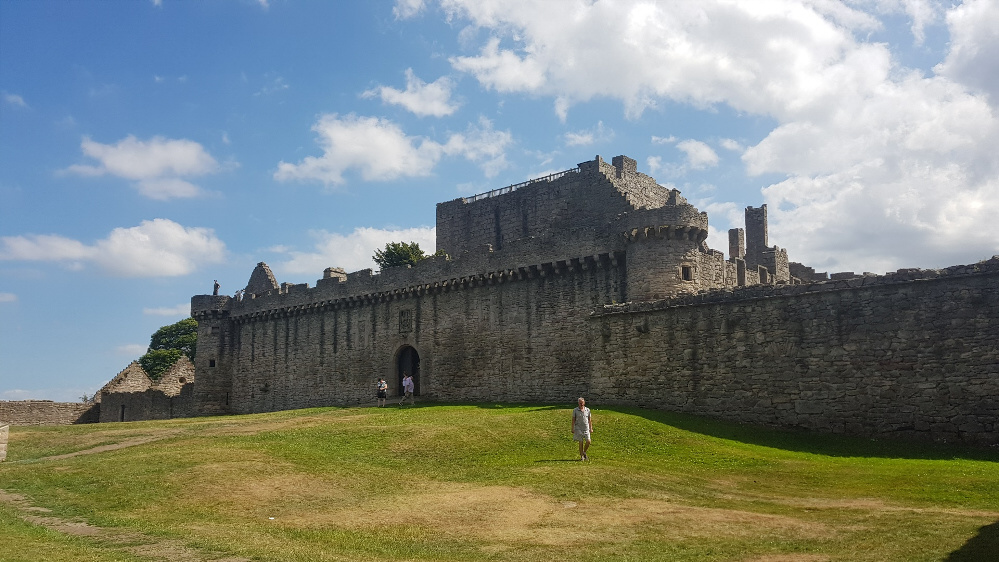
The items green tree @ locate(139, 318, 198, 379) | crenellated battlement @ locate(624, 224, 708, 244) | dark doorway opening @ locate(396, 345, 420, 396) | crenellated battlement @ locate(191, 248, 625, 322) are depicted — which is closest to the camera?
crenellated battlement @ locate(624, 224, 708, 244)

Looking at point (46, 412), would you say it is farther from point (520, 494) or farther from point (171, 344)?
point (520, 494)

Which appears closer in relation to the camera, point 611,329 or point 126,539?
point 126,539

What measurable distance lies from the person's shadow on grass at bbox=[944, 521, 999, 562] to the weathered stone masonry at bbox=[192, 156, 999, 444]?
9.52 m

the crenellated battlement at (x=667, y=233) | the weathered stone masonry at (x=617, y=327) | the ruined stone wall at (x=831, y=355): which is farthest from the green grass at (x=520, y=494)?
the crenellated battlement at (x=667, y=233)

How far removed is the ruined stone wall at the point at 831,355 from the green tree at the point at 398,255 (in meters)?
33.3

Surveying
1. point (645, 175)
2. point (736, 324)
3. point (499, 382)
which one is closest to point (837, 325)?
point (736, 324)

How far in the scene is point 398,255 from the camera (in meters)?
57.8

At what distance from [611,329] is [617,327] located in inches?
10.3

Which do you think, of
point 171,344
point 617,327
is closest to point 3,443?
point 617,327

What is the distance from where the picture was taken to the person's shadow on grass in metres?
9.28

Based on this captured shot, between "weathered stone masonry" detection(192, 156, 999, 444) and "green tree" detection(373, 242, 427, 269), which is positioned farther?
"green tree" detection(373, 242, 427, 269)

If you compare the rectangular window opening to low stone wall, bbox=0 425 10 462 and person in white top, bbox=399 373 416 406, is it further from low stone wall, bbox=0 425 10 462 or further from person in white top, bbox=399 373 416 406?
low stone wall, bbox=0 425 10 462

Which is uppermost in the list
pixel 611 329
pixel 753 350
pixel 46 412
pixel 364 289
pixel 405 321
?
pixel 364 289

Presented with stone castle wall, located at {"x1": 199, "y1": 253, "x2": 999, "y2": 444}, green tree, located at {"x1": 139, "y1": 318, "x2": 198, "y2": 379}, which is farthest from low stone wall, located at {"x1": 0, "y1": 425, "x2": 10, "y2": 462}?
green tree, located at {"x1": 139, "y1": 318, "x2": 198, "y2": 379}
